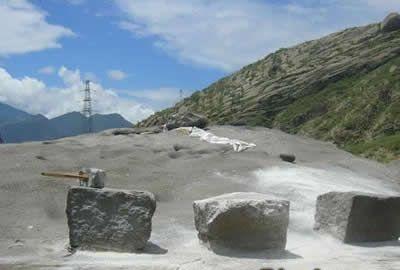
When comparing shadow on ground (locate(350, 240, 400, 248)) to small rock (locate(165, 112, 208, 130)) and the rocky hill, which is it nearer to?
small rock (locate(165, 112, 208, 130))

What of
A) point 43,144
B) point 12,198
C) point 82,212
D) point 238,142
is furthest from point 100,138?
point 82,212

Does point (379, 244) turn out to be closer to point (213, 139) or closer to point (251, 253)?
point (251, 253)

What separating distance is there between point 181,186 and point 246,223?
5514 mm

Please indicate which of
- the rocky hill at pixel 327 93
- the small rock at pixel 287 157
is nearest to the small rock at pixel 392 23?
the rocky hill at pixel 327 93

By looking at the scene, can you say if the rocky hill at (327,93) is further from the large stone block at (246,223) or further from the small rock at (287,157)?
Answer: the large stone block at (246,223)

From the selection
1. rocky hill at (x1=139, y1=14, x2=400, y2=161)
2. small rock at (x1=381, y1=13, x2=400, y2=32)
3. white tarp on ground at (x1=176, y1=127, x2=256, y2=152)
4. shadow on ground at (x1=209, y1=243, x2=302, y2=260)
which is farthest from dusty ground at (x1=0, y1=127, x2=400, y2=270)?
small rock at (x1=381, y1=13, x2=400, y2=32)

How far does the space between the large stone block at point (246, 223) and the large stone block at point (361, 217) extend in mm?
1738

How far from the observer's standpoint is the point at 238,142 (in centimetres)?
2012

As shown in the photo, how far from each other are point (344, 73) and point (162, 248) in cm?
7152

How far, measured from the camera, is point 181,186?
15766 millimetres

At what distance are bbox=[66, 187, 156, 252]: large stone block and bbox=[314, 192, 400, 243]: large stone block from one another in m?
3.82

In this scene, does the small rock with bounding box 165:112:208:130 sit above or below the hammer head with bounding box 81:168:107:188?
above

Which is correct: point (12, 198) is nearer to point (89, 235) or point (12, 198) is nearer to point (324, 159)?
point (89, 235)

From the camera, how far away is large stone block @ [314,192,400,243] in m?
11.7
